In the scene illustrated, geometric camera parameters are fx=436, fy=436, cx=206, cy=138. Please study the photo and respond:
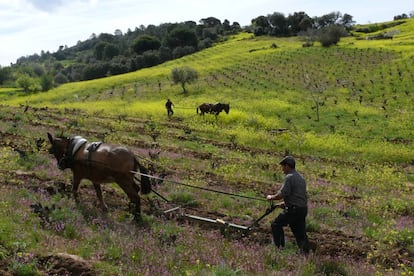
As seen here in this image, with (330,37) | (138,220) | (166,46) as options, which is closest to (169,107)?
(138,220)

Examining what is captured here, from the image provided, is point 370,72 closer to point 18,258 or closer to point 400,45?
point 400,45

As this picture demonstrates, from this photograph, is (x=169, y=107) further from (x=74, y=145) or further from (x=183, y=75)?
(x=74, y=145)

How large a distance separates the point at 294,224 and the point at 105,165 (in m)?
5.08

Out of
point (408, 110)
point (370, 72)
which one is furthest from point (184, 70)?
point (408, 110)

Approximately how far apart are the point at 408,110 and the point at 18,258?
4124 centimetres

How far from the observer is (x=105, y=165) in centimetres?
1147

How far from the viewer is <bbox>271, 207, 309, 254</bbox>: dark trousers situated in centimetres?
962

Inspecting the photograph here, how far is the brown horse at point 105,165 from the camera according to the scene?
11391 mm

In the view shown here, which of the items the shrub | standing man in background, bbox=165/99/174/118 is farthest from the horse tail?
the shrub

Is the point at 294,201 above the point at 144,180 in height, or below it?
below

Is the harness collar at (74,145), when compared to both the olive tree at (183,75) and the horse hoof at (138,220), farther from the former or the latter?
the olive tree at (183,75)

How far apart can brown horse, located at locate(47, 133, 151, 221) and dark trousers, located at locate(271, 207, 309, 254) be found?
3.48 m

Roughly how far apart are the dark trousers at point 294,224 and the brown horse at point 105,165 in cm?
348

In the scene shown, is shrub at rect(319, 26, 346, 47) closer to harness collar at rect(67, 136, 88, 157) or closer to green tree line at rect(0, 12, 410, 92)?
green tree line at rect(0, 12, 410, 92)
